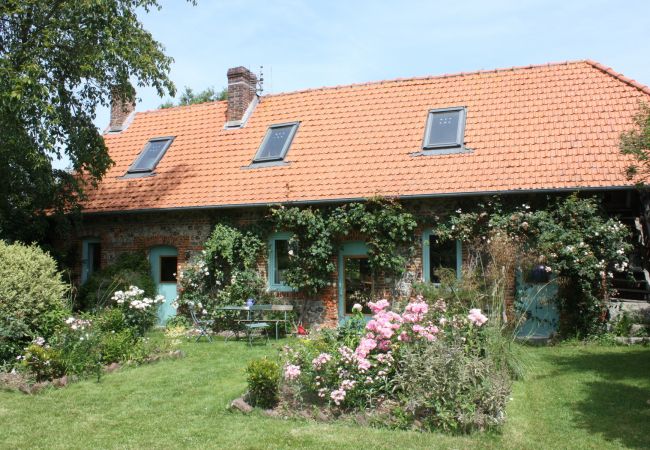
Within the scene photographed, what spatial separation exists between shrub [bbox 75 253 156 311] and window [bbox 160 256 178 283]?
449 millimetres

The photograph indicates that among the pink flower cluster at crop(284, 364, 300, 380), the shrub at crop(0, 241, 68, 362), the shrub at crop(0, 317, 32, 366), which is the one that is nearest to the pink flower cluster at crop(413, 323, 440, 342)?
the pink flower cluster at crop(284, 364, 300, 380)

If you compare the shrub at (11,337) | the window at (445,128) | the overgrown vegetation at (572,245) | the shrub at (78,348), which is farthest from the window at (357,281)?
the shrub at (11,337)

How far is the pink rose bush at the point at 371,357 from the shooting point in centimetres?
687

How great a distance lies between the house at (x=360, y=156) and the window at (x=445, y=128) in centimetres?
4

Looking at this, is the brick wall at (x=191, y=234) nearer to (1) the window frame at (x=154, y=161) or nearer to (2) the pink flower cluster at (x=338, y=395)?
(1) the window frame at (x=154, y=161)

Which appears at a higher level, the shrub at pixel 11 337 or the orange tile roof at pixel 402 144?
the orange tile roof at pixel 402 144

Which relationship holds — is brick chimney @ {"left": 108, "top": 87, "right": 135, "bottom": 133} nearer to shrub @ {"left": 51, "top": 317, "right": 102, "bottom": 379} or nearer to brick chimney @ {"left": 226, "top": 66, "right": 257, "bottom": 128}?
brick chimney @ {"left": 226, "top": 66, "right": 257, "bottom": 128}

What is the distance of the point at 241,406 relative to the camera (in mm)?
7137

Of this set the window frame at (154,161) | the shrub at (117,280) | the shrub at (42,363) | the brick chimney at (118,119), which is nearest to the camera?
the shrub at (42,363)

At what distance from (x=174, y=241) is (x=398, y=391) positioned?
380 inches

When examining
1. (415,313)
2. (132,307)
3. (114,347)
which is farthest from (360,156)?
(415,313)

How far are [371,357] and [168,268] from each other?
31.9ft

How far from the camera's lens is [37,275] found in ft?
33.2

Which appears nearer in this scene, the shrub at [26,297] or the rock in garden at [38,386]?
the rock in garden at [38,386]
